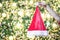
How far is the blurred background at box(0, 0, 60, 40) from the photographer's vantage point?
191 cm

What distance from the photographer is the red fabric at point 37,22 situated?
1.92 meters

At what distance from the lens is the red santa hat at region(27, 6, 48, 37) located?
6.25ft

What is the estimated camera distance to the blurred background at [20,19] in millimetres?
1910

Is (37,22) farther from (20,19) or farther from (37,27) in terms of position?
(20,19)

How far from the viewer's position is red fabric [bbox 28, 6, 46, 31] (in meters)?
1.92

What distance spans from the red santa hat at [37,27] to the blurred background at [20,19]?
4 cm

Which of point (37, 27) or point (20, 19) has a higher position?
point (20, 19)

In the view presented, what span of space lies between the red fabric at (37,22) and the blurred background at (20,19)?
1.4 inches

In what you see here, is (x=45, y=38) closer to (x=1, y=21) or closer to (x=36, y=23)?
(x=36, y=23)

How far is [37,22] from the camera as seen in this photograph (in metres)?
1.95

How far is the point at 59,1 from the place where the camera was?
199 centimetres

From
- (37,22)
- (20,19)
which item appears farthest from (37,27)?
(20,19)

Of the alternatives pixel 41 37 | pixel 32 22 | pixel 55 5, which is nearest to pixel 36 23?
pixel 32 22

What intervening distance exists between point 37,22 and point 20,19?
0.64ft
